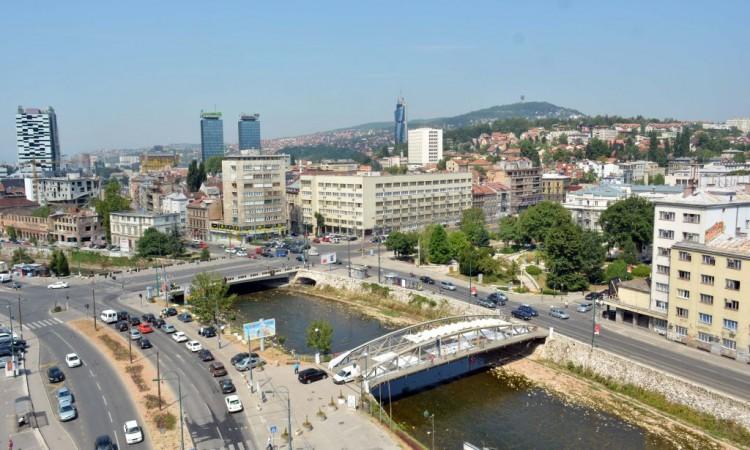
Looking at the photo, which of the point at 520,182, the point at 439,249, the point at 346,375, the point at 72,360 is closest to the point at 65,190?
the point at 439,249

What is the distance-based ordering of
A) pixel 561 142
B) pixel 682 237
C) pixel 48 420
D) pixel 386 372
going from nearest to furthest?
pixel 48 420 → pixel 386 372 → pixel 682 237 → pixel 561 142

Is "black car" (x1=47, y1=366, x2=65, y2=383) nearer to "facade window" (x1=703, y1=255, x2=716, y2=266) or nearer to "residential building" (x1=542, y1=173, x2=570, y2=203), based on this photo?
"facade window" (x1=703, y1=255, x2=716, y2=266)

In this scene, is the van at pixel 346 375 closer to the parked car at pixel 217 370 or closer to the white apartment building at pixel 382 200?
the parked car at pixel 217 370

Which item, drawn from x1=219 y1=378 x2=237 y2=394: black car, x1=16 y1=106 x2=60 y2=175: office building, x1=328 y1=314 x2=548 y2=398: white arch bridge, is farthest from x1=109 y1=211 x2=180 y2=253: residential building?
x1=16 y1=106 x2=60 y2=175: office building

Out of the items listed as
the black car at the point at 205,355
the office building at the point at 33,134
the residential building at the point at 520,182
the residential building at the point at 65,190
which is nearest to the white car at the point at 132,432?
the black car at the point at 205,355

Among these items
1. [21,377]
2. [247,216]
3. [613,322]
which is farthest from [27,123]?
[613,322]

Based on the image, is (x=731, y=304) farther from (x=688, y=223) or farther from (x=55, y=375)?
(x=55, y=375)

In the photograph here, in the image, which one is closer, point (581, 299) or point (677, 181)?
point (581, 299)

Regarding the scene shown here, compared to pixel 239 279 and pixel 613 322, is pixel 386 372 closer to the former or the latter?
pixel 613 322
